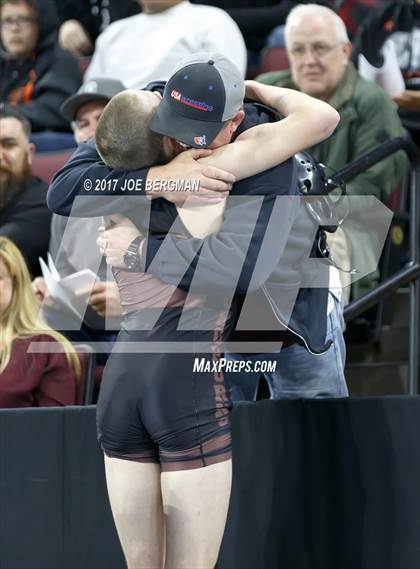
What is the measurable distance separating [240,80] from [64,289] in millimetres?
1553

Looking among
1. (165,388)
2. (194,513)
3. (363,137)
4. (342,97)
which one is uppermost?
(342,97)

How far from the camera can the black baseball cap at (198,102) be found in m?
2.66

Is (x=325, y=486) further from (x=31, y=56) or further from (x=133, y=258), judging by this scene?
(x=31, y=56)

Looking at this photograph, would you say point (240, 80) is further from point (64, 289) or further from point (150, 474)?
point (64, 289)

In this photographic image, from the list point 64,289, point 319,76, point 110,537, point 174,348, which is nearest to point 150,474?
point 174,348

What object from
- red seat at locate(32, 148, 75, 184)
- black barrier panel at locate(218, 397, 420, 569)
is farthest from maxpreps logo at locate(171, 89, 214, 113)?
red seat at locate(32, 148, 75, 184)

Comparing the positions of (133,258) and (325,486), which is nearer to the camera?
(133,258)

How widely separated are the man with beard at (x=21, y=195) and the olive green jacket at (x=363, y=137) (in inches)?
47.6

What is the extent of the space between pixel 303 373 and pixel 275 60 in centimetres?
→ 295

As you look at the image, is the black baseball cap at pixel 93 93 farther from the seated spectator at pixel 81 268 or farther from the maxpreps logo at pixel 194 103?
the maxpreps logo at pixel 194 103

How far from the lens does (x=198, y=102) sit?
8.75 ft

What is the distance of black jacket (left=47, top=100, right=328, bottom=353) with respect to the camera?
2.70 m

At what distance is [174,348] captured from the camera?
2736 millimetres

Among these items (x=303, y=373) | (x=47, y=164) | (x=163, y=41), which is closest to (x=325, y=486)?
(x=303, y=373)
